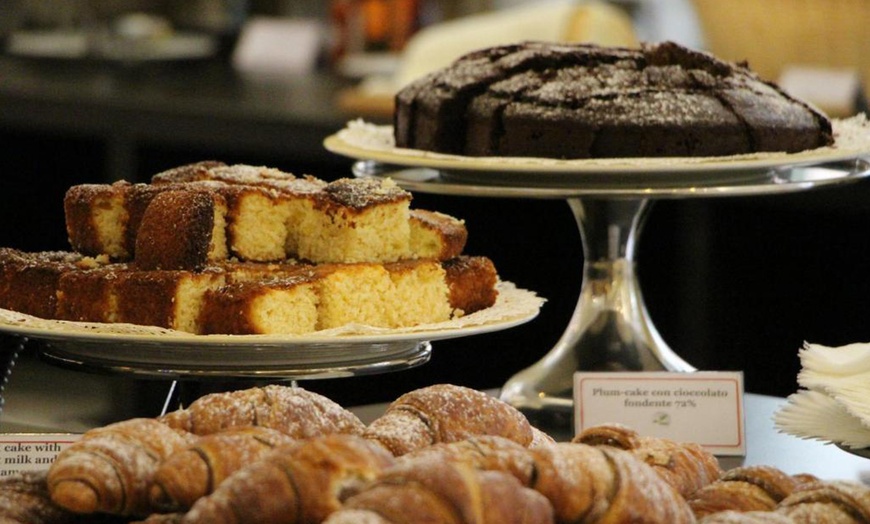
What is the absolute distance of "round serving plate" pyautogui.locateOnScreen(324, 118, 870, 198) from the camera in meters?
1.57

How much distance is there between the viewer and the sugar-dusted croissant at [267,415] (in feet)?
3.53

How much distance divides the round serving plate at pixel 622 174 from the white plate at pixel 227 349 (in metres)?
0.25

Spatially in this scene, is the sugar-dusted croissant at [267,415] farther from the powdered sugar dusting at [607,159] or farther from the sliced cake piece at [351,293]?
the powdered sugar dusting at [607,159]

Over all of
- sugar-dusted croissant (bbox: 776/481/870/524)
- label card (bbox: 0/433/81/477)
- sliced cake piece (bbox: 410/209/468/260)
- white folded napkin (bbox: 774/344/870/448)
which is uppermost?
sliced cake piece (bbox: 410/209/468/260)

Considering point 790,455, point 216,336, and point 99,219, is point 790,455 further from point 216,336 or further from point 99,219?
point 99,219

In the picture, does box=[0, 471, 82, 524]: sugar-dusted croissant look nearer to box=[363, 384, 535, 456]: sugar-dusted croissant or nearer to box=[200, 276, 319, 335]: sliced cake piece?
box=[363, 384, 535, 456]: sugar-dusted croissant

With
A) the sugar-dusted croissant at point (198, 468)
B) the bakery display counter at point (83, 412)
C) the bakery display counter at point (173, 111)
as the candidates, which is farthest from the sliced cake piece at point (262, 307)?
the bakery display counter at point (173, 111)

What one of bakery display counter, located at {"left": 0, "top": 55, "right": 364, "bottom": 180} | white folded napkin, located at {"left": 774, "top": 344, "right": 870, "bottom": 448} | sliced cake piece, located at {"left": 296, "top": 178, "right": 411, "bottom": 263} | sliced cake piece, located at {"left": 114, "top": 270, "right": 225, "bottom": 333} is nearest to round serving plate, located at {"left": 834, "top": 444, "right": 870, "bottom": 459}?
white folded napkin, located at {"left": 774, "top": 344, "right": 870, "bottom": 448}

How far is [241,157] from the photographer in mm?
3867

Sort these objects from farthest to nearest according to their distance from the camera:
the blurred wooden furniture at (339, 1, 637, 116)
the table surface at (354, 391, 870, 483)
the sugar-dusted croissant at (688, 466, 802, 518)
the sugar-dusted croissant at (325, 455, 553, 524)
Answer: the blurred wooden furniture at (339, 1, 637, 116), the table surface at (354, 391, 870, 483), the sugar-dusted croissant at (688, 466, 802, 518), the sugar-dusted croissant at (325, 455, 553, 524)

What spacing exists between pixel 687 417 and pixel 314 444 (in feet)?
2.40

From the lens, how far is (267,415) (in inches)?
42.7

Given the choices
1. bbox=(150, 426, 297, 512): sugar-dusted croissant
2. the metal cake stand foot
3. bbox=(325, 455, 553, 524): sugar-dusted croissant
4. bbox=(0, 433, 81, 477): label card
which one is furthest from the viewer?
the metal cake stand foot

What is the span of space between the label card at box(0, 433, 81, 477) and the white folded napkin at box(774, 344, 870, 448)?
0.75 meters
